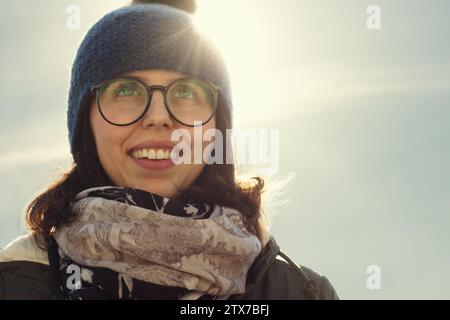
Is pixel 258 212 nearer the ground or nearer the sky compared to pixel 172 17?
nearer the ground

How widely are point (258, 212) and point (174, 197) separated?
52cm

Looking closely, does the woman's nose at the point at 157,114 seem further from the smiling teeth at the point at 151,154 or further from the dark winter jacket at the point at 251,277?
the dark winter jacket at the point at 251,277

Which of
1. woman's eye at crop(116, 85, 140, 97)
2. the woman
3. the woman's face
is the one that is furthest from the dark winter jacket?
woman's eye at crop(116, 85, 140, 97)

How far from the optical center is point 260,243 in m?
4.01

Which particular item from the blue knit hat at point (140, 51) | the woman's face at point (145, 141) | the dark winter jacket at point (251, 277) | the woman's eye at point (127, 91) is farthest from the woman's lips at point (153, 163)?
the dark winter jacket at point (251, 277)

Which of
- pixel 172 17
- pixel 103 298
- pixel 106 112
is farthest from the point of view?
pixel 172 17

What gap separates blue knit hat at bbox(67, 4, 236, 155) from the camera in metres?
3.87

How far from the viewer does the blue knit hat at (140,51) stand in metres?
3.87

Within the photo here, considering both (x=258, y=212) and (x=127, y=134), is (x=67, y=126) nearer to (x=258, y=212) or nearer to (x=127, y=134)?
(x=127, y=134)

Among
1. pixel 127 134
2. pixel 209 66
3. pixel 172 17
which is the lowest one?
pixel 127 134

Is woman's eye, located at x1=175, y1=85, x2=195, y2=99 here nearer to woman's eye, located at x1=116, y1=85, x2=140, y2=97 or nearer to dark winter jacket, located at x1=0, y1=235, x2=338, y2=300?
woman's eye, located at x1=116, y1=85, x2=140, y2=97

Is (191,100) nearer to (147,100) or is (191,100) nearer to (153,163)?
(147,100)

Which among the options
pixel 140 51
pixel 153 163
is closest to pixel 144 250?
pixel 153 163
